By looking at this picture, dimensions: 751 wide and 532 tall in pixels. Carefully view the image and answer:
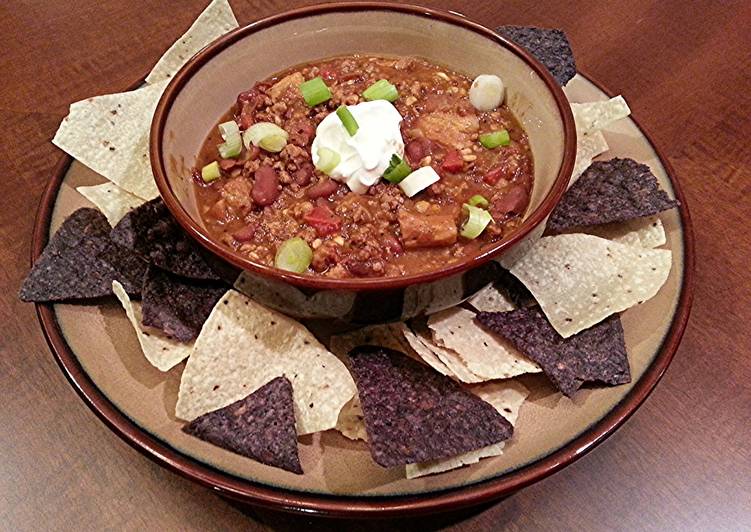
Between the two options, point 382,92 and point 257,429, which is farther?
point 382,92

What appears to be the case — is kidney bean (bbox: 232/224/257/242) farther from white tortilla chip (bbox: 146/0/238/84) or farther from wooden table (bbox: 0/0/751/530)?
white tortilla chip (bbox: 146/0/238/84)

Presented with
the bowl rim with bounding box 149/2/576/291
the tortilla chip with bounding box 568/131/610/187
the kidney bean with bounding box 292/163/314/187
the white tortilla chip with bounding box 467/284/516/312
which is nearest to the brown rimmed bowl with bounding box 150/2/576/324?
the bowl rim with bounding box 149/2/576/291

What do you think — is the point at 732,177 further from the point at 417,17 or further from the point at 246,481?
the point at 246,481

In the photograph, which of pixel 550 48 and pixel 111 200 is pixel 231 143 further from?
pixel 550 48

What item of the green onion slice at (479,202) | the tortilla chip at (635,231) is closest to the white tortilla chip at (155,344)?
the green onion slice at (479,202)

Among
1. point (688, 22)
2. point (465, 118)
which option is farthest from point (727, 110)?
point (465, 118)

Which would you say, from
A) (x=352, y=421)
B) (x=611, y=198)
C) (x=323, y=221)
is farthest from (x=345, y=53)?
(x=352, y=421)

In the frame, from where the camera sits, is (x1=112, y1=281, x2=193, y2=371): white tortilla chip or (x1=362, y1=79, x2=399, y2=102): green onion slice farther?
(x1=362, y1=79, x2=399, y2=102): green onion slice
